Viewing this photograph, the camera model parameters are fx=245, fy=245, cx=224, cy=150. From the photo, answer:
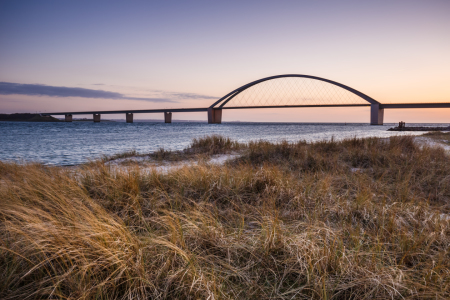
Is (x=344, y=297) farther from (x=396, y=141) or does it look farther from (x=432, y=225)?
(x=396, y=141)

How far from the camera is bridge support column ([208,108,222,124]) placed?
93062 millimetres

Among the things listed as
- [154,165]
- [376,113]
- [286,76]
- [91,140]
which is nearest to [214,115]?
[286,76]

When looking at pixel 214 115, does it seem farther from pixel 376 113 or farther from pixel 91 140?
pixel 91 140

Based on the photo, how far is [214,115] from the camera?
9550 centimetres

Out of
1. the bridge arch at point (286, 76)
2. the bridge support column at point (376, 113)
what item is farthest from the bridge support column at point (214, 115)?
the bridge support column at point (376, 113)

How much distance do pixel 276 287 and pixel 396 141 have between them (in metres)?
11.7

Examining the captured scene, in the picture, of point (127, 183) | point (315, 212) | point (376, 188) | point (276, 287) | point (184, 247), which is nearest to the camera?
point (276, 287)

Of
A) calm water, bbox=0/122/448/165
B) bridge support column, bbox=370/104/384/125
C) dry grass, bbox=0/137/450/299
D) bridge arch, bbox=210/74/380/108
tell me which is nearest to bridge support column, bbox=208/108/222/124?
bridge arch, bbox=210/74/380/108

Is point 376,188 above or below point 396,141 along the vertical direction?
below

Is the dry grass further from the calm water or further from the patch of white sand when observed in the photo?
the calm water

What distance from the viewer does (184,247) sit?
242cm

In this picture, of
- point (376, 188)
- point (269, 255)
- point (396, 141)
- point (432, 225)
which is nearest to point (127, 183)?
point (269, 255)

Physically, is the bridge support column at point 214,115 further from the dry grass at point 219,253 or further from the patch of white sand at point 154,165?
the dry grass at point 219,253

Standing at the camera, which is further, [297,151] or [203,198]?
[297,151]
